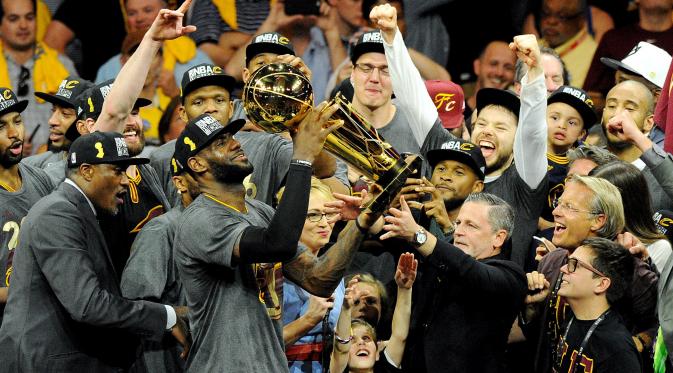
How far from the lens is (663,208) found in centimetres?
663

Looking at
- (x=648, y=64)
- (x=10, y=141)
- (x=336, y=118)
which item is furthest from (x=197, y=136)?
(x=648, y=64)

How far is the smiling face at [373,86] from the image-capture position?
6.92 m

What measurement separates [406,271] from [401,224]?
653mm

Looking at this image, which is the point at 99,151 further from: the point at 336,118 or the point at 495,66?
the point at 495,66

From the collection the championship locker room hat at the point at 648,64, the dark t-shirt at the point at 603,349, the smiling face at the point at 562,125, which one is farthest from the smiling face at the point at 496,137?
the dark t-shirt at the point at 603,349

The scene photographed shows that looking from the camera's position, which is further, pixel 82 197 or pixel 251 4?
pixel 251 4

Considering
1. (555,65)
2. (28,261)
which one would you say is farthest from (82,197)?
(555,65)

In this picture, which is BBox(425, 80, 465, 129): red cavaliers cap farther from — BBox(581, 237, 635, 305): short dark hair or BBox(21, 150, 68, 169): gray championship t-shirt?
BBox(21, 150, 68, 169): gray championship t-shirt

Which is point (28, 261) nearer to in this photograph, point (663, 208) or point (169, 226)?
point (169, 226)

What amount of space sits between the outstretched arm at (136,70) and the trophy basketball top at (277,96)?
102cm

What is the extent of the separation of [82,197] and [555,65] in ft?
11.8

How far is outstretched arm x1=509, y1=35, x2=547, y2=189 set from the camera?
6.07 meters

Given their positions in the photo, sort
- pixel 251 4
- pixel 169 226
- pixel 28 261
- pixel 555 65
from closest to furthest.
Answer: pixel 28 261 → pixel 169 226 → pixel 555 65 → pixel 251 4

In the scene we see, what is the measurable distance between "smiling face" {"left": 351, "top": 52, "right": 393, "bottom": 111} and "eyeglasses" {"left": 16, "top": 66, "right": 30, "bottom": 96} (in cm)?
444
